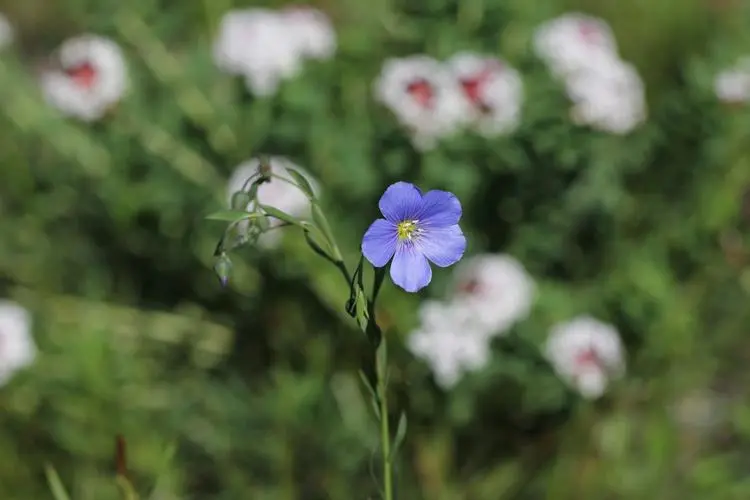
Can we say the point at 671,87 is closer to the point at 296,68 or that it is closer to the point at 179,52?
the point at 296,68

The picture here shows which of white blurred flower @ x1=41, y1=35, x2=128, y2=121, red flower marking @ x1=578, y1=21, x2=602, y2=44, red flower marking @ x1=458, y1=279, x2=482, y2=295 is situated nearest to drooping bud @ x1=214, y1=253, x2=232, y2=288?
red flower marking @ x1=458, y1=279, x2=482, y2=295

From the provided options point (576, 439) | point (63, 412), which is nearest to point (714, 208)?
point (576, 439)

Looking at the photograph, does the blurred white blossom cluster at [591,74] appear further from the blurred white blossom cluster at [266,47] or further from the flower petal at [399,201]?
the flower petal at [399,201]

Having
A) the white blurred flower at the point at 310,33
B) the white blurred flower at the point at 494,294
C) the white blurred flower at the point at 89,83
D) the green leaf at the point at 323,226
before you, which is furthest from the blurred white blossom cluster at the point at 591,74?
the green leaf at the point at 323,226

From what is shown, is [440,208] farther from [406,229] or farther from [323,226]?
[323,226]

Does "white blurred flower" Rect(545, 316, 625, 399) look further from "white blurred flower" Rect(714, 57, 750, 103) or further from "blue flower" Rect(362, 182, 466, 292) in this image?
"blue flower" Rect(362, 182, 466, 292)

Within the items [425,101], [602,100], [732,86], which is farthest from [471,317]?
[732,86]

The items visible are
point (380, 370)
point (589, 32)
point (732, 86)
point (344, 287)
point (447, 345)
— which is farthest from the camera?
point (589, 32)
